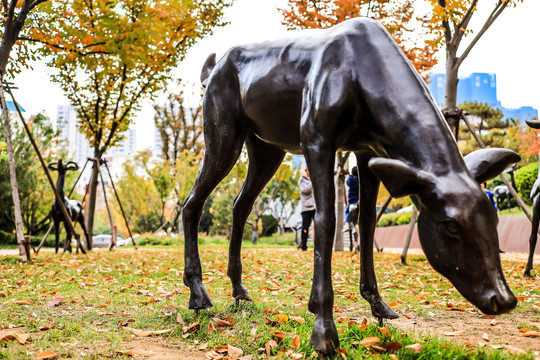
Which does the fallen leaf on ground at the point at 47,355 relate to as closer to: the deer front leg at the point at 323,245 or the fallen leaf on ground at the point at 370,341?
the deer front leg at the point at 323,245

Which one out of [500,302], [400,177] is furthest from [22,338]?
[500,302]

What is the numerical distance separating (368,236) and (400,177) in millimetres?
1086

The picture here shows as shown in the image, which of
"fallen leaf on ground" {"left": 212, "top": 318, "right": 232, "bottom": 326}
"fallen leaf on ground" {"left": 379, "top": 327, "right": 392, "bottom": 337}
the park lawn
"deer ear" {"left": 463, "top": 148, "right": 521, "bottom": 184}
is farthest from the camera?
"fallen leaf on ground" {"left": 212, "top": 318, "right": 232, "bottom": 326}

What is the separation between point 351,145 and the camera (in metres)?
2.75

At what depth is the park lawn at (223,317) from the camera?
8.57 feet

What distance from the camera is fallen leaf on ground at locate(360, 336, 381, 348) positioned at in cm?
256

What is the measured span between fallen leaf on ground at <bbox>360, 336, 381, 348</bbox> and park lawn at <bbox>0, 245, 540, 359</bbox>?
0.01 m

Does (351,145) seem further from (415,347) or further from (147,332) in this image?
(147,332)

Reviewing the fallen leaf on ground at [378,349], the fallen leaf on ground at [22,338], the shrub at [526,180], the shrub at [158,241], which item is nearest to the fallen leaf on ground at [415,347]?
the fallen leaf on ground at [378,349]

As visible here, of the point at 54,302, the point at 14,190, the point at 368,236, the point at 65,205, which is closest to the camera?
the point at 368,236

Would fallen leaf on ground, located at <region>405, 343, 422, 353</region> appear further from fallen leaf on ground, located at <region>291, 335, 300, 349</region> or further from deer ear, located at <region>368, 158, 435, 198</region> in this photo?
deer ear, located at <region>368, 158, 435, 198</region>

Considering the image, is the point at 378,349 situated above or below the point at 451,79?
below

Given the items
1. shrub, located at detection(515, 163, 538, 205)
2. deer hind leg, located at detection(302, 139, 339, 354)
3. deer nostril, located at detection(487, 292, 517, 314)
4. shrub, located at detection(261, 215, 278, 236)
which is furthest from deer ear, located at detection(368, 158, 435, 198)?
shrub, located at detection(261, 215, 278, 236)

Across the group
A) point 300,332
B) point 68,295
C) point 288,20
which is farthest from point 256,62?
point 288,20
